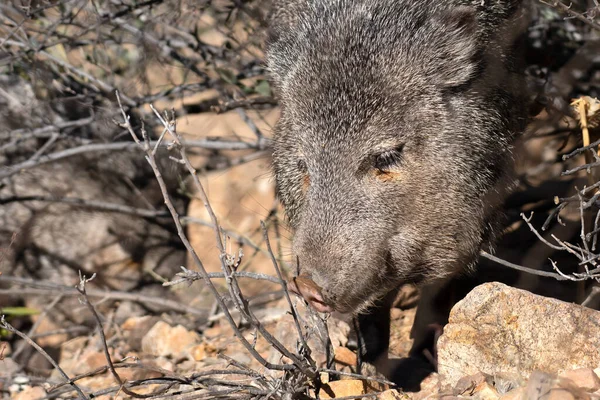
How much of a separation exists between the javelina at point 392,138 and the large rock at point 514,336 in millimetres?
377

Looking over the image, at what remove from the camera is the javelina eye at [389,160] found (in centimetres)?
295

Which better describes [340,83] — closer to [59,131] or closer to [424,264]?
[424,264]

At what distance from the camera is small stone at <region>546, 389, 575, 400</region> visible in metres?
2.03

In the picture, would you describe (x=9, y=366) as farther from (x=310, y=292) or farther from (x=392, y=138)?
(x=392, y=138)

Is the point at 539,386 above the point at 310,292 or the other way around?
the other way around

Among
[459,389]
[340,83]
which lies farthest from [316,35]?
[459,389]

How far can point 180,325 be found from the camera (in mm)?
4203

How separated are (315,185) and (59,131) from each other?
7.66 ft

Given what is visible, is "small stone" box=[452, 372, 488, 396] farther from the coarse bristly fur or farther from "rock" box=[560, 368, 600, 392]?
the coarse bristly fur

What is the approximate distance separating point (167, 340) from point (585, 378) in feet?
7.89

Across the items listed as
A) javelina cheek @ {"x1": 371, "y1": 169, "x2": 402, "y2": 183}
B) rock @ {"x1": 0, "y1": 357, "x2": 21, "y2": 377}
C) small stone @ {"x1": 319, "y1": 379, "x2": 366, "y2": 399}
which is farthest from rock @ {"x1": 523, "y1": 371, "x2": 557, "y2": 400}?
rock @ {"x1": 0, "y1": 357, "x2": 21, "y2": 377}

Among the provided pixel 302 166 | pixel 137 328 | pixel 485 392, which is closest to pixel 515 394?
pixel 485 392

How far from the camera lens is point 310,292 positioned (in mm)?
2562

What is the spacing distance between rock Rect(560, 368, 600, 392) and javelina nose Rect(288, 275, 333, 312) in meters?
0.82
